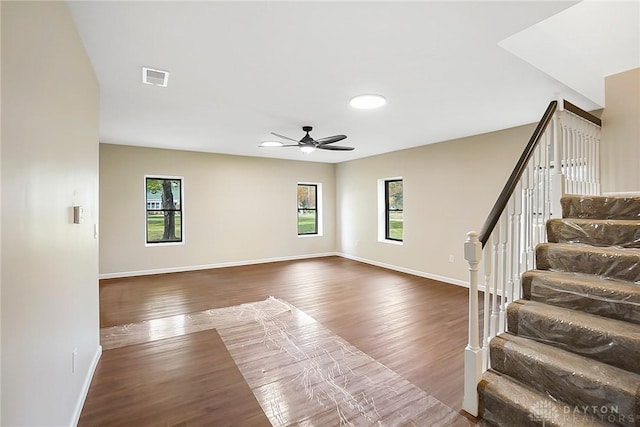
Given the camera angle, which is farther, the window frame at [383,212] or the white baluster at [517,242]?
the window frame at [383,212]

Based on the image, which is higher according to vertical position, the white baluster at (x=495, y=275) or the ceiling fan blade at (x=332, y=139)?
the ceiling fan blade at (x=332, y=139)

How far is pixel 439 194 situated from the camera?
5.35 m

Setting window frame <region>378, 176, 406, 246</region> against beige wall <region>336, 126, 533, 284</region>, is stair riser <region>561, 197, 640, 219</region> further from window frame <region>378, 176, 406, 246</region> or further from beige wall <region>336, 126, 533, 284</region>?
window frame <region>378, 176, 406, 246</region>

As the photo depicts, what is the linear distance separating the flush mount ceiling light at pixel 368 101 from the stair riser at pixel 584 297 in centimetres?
207

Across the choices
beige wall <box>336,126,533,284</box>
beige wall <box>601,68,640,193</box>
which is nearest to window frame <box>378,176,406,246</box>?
beige wall <box>336,126,533,284</box>

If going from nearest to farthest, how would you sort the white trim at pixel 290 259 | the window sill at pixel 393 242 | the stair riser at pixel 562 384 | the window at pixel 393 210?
1. the stair riser at pixel 562 384
2. the white trim at pixel 290 259
3. the window sill at pixel 393 242
4. the window at pixel 393 210

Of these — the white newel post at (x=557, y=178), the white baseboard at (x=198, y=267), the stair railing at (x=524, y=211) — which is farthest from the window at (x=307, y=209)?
the white newel post at (x=557, y=178)

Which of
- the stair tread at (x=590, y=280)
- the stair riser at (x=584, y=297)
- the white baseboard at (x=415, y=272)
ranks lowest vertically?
the white baseboard at (x=415, y=272)

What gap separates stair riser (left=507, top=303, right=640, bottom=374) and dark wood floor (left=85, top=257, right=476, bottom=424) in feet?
2.24

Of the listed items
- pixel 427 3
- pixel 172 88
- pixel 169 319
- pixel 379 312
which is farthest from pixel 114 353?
pixel 427 3

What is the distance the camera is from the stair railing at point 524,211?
1.97 meters

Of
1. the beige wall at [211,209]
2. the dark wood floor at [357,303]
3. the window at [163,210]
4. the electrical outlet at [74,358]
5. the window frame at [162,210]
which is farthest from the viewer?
the window at [163,210]

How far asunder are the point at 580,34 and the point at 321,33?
94.3 inches

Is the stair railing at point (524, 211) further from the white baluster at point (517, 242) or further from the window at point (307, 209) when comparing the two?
the window at point (307, 209)
